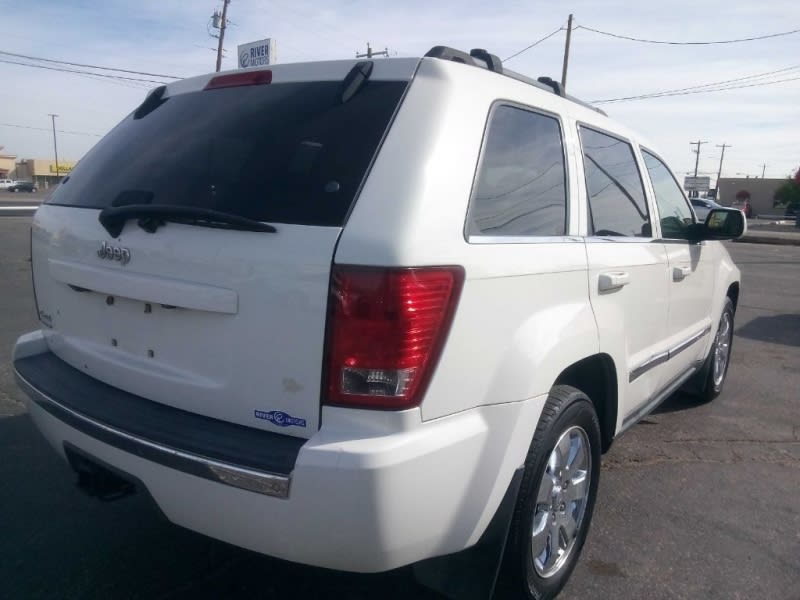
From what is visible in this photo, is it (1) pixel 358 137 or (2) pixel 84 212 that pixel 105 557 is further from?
(1) pixel 358 137

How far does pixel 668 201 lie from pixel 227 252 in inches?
117

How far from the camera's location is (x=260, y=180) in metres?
2.33

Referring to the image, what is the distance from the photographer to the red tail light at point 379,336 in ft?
6.62

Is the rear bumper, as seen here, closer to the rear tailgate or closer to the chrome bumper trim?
the chrome bumper trim

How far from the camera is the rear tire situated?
5281 mm

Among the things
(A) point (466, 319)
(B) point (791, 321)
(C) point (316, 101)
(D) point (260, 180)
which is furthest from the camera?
(B) point (791, 321)

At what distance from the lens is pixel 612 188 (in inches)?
135

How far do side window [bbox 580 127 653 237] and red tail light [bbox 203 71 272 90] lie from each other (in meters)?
1.37

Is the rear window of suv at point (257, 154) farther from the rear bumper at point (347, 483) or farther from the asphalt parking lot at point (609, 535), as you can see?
the asphalt parking lot at point (609, 535)

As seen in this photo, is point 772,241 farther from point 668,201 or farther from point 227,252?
point 227,252

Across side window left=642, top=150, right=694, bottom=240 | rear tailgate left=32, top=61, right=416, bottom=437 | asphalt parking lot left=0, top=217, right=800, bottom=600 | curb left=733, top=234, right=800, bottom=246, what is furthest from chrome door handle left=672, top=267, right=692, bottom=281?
curb left=733, top=234, right=800, bottom=246

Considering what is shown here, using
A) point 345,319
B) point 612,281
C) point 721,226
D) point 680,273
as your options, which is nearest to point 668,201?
point 721,226

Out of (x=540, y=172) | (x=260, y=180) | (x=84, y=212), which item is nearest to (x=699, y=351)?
(x=540, y=172)

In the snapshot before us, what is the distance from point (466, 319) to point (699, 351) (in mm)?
3103
